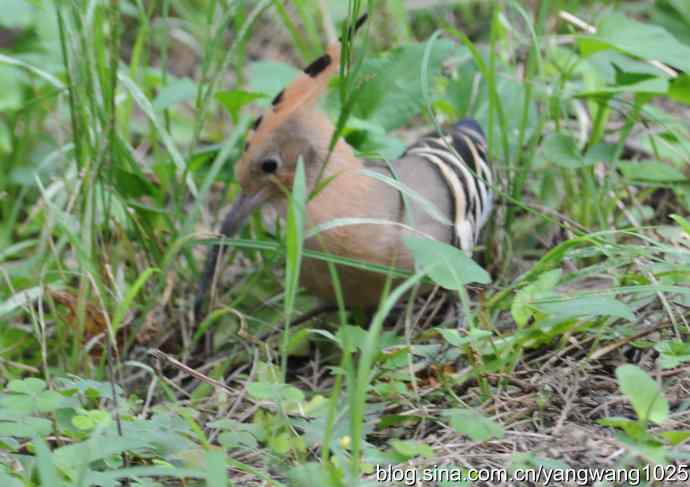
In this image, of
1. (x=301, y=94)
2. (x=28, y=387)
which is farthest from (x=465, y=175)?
(x=28, y=387)

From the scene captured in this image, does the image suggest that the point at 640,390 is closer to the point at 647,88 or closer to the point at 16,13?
the point at 647,88

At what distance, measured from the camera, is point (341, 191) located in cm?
237

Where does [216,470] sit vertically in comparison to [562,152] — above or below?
below

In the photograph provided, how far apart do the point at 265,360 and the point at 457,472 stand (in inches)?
30.5

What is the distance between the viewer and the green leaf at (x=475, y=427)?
1.57m

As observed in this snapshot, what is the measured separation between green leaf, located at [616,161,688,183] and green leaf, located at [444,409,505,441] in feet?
3.38

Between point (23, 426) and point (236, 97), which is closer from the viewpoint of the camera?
point (23, 426)

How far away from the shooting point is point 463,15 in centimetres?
363

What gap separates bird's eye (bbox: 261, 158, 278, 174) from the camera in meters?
2.38

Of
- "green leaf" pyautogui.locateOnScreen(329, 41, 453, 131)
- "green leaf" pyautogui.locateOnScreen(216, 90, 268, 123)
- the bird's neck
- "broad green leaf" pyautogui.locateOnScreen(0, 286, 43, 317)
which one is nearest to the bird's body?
the bird's neck

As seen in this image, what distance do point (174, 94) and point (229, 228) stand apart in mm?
341

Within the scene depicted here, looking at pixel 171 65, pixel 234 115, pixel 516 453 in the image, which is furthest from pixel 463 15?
pixel 516 453

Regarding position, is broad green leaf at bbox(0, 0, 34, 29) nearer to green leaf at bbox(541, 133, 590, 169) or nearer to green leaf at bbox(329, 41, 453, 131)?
green leaf at bbox(329, 41, 453, 131)

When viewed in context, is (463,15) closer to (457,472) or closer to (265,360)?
(265,360)
